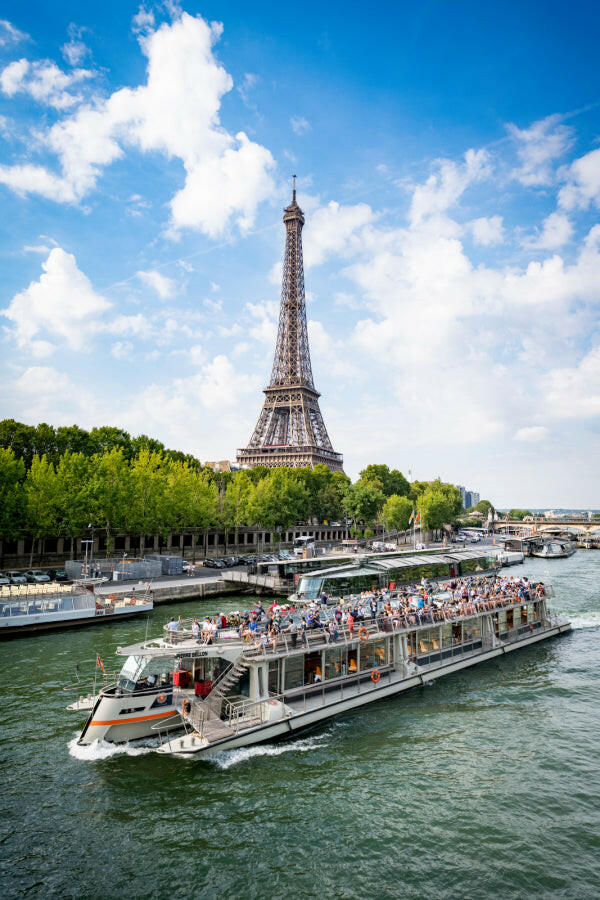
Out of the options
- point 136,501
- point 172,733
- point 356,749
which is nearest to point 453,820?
point 356,749

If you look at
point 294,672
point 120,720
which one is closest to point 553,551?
point 294,672

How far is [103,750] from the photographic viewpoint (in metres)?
18.8

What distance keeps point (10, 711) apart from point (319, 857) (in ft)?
47.2

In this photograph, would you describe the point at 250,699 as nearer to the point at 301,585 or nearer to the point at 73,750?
the point at 73,750

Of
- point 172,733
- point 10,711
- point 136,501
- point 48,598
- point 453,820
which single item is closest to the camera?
point 453,820

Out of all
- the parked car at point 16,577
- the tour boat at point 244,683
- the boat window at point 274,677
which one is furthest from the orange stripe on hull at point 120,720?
the parked car at point 16,577

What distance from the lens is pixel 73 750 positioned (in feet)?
61.7

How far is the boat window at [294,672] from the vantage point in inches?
870

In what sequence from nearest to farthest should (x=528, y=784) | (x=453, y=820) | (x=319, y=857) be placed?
1. (x=319, y=857)
2. (x=453, y=820)
3. (x=528, y=784)

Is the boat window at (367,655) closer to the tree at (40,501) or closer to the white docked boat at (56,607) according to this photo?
the white docked boat at (56,607)

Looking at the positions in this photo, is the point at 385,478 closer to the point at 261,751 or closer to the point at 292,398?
the point at 292,398

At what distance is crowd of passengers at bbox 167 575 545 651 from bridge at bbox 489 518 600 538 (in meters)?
132

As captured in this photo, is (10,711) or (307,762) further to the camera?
(10,711)

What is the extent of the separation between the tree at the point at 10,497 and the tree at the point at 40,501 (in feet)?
2.45
